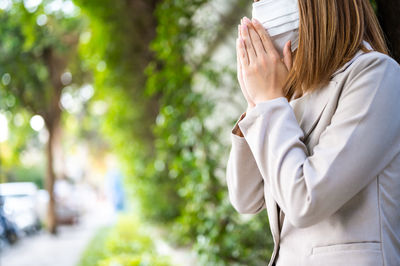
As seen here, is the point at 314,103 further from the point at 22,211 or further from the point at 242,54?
the point at 22,211

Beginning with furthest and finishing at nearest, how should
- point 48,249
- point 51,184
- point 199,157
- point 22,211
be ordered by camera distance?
point 22,211 < point 51,184 < point 48,249 < point 199,157

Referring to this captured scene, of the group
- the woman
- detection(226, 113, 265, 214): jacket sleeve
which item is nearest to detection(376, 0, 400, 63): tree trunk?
the woman

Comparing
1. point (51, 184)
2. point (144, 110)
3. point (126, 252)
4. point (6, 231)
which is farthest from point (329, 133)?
point (51, 184)

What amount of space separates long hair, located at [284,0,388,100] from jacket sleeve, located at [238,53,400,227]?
0.20ft

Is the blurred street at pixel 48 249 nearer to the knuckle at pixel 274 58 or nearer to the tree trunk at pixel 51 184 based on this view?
the tree trunk at pixel 51 184

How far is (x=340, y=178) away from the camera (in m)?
0.79

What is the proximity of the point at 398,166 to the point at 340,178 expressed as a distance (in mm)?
147

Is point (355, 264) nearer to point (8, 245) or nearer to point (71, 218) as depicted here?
point (8, 245)

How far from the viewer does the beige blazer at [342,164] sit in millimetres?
795

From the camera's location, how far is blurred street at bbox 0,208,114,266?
28.7 ft

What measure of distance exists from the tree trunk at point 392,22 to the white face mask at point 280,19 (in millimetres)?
510

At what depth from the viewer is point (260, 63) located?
0.96 metres

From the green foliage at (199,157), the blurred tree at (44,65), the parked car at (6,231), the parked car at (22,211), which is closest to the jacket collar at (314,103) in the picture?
the green foliage at (199,157)

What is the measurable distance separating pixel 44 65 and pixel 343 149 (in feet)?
36.1
